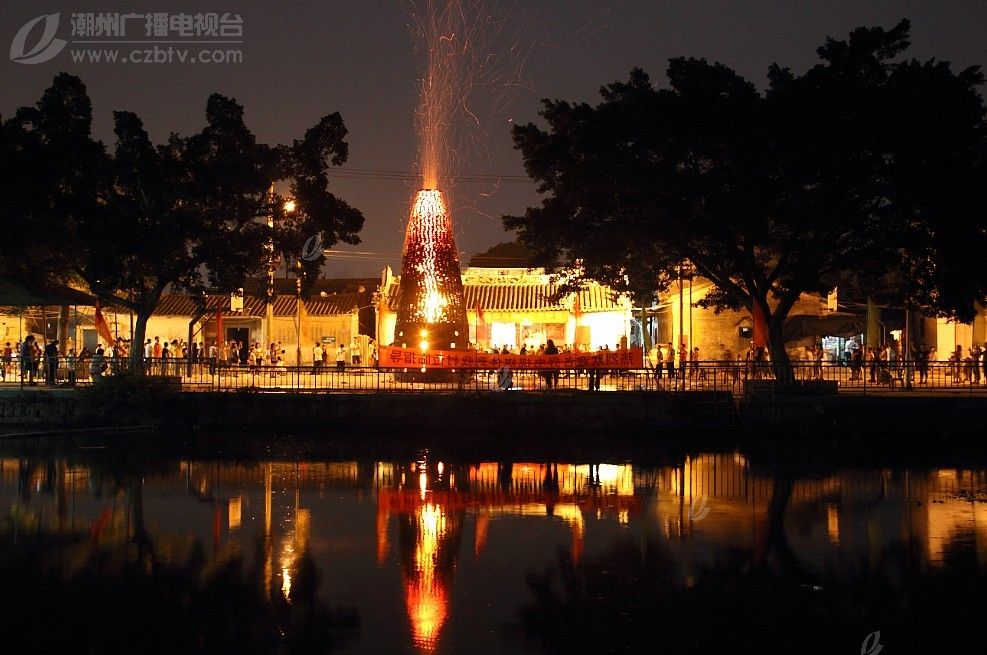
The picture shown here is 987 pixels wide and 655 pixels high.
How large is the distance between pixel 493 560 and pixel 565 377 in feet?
54.2

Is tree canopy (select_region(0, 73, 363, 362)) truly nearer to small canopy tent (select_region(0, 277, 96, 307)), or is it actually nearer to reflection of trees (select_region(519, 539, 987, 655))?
small canopy tent (select_region(0, 277, 96, 307))

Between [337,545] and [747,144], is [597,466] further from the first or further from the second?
[747,144]

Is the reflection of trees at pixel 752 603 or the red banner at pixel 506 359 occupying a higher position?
the red banner at pixel 506 359

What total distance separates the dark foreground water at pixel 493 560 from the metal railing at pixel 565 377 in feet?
25.4

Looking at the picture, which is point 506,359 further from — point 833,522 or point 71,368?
point 833,522

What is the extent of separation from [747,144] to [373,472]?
46.4 feet

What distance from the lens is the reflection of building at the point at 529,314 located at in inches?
1719

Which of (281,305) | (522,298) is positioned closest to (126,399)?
(522,298)

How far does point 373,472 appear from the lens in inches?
830

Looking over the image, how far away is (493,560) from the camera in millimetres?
13453

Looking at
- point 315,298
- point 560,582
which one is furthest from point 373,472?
point 315,298

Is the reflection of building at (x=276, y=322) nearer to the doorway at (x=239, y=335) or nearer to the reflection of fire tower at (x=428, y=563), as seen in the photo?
the doorway at (x=239, y=335)

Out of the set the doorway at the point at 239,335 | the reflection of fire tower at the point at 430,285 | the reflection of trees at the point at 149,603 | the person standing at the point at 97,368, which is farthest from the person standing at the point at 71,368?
the doorway at the point at 239,335

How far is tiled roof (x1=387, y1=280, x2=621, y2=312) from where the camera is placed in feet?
143
